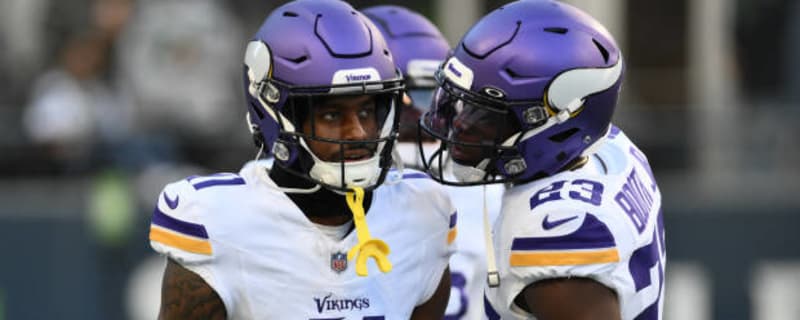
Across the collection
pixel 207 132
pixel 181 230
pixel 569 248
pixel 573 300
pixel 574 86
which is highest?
pixel 574 86

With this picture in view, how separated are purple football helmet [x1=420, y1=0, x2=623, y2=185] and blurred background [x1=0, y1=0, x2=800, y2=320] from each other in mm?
3996

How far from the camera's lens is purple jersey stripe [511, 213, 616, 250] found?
343 cm

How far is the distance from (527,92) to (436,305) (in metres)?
0.60

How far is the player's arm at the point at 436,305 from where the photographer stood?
12.3ft

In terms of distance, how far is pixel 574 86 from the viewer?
3615mm

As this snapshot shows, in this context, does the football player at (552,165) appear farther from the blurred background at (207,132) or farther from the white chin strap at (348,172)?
the blurred background at (207,132)

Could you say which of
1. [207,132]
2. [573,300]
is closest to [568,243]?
[573,300]

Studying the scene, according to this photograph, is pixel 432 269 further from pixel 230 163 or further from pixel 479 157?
pixel 230 163

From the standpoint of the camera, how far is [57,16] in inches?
351

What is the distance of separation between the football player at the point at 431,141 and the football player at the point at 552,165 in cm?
61

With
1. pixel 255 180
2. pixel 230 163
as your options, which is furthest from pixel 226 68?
pixel 255 180

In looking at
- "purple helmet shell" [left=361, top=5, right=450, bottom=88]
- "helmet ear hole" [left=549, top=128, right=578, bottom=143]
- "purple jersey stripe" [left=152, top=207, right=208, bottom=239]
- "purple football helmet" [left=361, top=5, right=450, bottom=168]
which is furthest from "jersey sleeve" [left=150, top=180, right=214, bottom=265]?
"purple helmet shell" [left=361, top=5, right=450, bottom=88]

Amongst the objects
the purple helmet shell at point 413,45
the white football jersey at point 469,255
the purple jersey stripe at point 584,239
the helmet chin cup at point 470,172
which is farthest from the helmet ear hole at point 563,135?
the purple helmet shell at point 413,45

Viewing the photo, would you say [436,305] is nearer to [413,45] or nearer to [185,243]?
[185,243]
